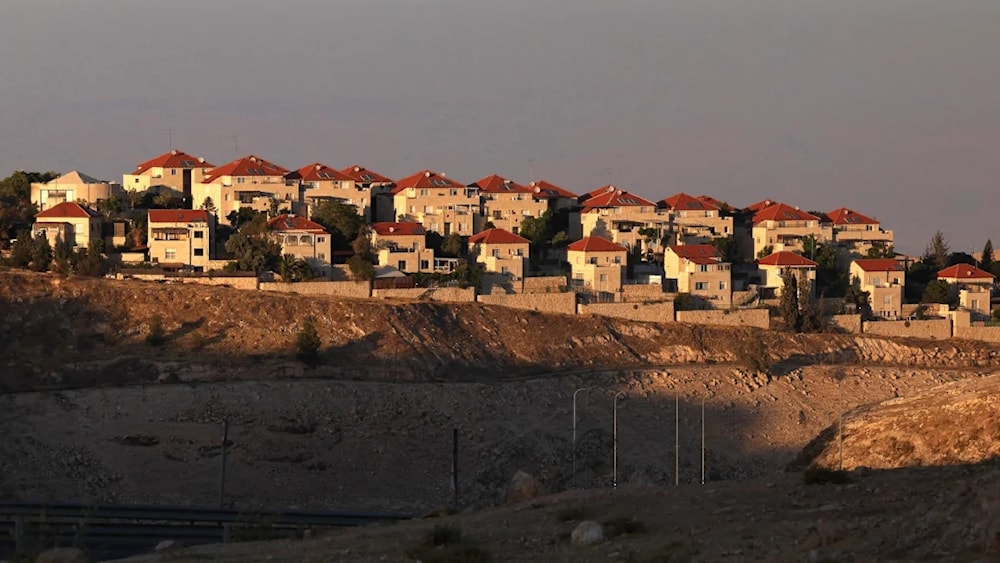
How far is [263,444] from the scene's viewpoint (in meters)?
56.8

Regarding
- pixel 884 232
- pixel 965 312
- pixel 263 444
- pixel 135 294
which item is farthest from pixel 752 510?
pixel 884 232

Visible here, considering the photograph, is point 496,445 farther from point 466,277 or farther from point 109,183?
point 109,183

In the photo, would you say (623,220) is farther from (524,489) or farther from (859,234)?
(524,489)

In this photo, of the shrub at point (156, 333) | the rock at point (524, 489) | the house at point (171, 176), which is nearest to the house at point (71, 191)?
the house at point (171, 176)

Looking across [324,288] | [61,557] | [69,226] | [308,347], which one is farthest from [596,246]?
[61,557]

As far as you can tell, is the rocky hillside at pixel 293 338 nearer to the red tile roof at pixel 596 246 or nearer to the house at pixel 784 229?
the red tile roof at pixel 596 246

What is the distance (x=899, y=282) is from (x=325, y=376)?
106 ft

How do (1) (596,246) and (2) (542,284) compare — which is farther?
(1) (596,246)

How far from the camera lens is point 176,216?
251ft

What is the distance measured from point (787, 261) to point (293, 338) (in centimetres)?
2722

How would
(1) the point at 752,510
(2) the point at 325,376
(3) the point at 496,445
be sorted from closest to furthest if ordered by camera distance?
1. (1) the point at 752,510
2. (3) the point at 496,445
3. (2) the point at 325,376

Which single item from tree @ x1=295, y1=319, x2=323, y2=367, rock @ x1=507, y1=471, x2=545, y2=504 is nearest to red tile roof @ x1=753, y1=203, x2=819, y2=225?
tree @ x1=295, y1=319, x2=323, y2=367

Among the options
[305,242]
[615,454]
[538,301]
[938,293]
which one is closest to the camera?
[615,454]

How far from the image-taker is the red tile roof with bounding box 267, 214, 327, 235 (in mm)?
76625
